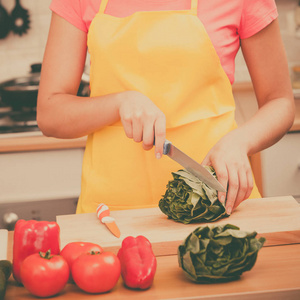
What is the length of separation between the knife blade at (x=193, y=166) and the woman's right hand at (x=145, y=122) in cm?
3

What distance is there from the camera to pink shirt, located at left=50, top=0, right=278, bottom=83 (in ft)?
4.32

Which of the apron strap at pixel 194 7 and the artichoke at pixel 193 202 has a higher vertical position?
the apron strap at pixel 194 7

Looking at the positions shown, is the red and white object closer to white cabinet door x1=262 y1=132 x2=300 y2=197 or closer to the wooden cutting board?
the wooden cutting board

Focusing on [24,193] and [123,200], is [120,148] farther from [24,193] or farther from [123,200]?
[24,193]

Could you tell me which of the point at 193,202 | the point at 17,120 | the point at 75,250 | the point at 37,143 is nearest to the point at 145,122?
the point at 193,202

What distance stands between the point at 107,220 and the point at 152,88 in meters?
0.37

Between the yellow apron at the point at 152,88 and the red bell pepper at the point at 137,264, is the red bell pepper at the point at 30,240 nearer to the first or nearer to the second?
the red bell pepper at the point at 137,264

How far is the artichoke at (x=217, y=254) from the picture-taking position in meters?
0.85

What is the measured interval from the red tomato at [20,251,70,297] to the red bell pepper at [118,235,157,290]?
101mm

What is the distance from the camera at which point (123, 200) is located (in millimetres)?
1355

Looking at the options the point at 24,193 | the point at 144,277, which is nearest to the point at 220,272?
the point at 144,277

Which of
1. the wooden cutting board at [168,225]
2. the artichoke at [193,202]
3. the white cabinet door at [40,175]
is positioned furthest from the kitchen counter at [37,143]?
the artichoke at [193,202]

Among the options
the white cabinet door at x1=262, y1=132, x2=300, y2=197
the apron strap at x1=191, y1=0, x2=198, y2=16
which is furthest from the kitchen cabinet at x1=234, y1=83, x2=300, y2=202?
the apron strap at x1=191, y1=0, x2=198, y2=16

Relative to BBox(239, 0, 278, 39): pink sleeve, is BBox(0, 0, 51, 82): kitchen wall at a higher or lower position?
lower
